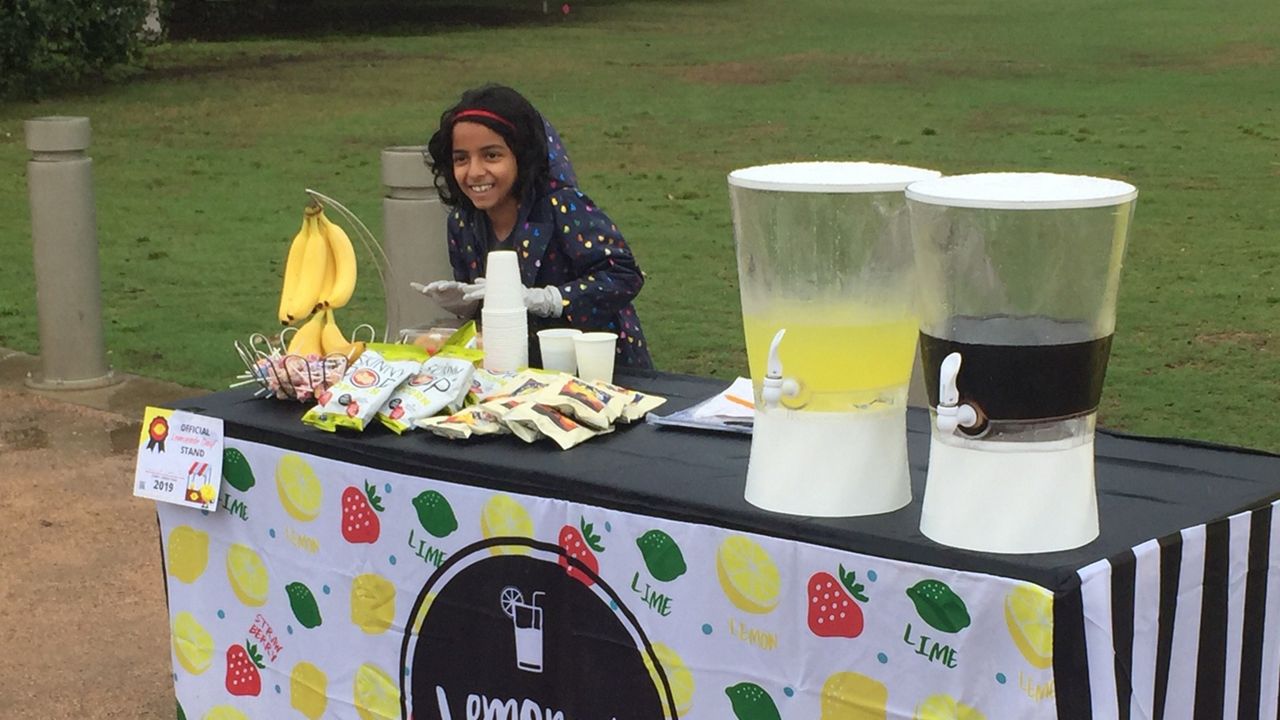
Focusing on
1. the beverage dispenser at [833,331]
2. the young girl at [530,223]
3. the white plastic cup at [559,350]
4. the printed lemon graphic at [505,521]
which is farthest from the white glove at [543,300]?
the beverage dispenser at [833,331]

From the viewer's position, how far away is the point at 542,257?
421 centimetres

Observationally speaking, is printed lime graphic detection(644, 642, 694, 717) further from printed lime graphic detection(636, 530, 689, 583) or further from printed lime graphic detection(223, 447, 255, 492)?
printed lime graphic detection(223, 447, 255, 492)

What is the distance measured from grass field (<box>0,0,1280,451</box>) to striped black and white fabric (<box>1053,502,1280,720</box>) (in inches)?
119

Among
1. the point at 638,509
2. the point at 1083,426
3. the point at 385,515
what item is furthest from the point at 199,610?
the point at 1083,426

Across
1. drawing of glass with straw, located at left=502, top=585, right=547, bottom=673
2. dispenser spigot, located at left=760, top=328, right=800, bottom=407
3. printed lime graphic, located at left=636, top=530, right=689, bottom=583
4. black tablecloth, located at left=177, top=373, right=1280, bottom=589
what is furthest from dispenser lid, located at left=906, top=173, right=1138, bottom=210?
drawing of glass with straw, located at left=502, top=585, right=547, bottom=673

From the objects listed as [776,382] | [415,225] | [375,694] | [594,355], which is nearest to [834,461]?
[776,382]

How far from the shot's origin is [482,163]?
13.3 feet

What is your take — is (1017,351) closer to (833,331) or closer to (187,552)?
(833,331)

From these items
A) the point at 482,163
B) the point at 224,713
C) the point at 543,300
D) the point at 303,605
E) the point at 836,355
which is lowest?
the point at 224,713

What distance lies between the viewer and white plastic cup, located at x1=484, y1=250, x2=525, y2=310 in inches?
141

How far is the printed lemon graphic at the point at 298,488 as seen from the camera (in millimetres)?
3430

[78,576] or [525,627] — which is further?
[78,576]

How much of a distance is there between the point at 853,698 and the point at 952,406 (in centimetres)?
56

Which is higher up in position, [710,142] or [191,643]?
[710,142]
